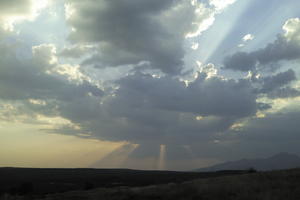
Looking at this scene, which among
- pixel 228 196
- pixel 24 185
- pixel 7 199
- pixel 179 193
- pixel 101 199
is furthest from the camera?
pixel 24 185

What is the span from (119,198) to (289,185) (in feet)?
48.3

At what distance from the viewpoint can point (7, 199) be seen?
1296 inches

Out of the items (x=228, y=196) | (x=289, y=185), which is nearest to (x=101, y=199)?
(x=228, y=196)

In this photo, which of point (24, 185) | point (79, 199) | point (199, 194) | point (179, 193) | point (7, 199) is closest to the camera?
point (199, 194)

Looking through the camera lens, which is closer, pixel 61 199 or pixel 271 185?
pixel 271 185

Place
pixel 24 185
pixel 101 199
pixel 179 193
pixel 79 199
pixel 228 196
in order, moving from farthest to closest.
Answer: pixel 24 185, pixel 79 199, pixel 101 199, pixel 179 193, pixel 228 196

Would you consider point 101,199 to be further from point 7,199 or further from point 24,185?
point 24,185

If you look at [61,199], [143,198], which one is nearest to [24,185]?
[61,199]

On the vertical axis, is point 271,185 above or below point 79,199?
above

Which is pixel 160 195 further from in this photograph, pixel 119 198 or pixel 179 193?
pixel 119 198

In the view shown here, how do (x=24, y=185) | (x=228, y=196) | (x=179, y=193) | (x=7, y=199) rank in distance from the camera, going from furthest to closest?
(x=24, y=185), (x=7, y=199), (x=179, y=193), (x=228, y=196)

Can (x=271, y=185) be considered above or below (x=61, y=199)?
above

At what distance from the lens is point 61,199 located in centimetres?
3012

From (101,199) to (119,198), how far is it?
1964 millimetres
